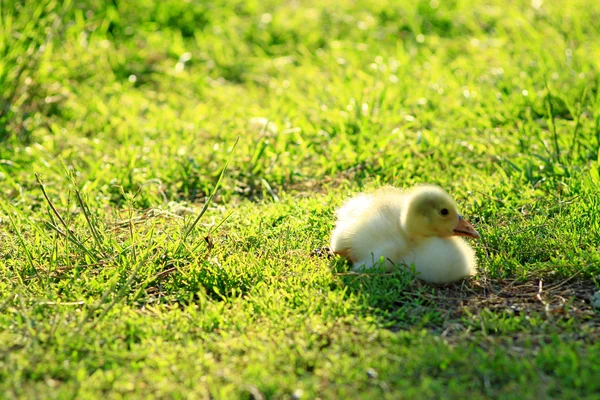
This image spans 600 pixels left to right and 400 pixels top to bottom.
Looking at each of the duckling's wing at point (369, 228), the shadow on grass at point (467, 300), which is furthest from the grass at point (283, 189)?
the duckling's wing at point (369, 228)

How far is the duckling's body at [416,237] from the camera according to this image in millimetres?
3986

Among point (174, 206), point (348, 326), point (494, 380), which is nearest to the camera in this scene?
point (494, 380)

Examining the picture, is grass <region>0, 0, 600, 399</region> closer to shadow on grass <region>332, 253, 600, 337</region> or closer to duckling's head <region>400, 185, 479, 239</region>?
shadow on grass <region>332, 253, 600, 337</region>

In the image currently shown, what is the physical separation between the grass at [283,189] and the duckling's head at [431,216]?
265 mm

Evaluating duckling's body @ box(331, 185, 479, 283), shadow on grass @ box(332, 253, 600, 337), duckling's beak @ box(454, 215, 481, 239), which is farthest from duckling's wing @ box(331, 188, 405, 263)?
duckling's beak @ box(454, 215, 481, 239)

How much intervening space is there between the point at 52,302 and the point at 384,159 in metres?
2.75

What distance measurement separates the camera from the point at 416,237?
4.09 m

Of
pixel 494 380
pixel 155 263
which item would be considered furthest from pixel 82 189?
pixel 494 380

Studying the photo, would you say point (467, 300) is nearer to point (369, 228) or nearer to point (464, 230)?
point (464, 230)

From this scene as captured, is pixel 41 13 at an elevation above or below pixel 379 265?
above

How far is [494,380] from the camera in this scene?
10.4 feet

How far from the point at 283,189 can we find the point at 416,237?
1.73 metres

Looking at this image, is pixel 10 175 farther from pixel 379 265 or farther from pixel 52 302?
pixel 379 265

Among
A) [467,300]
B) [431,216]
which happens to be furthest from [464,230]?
[467,300]
